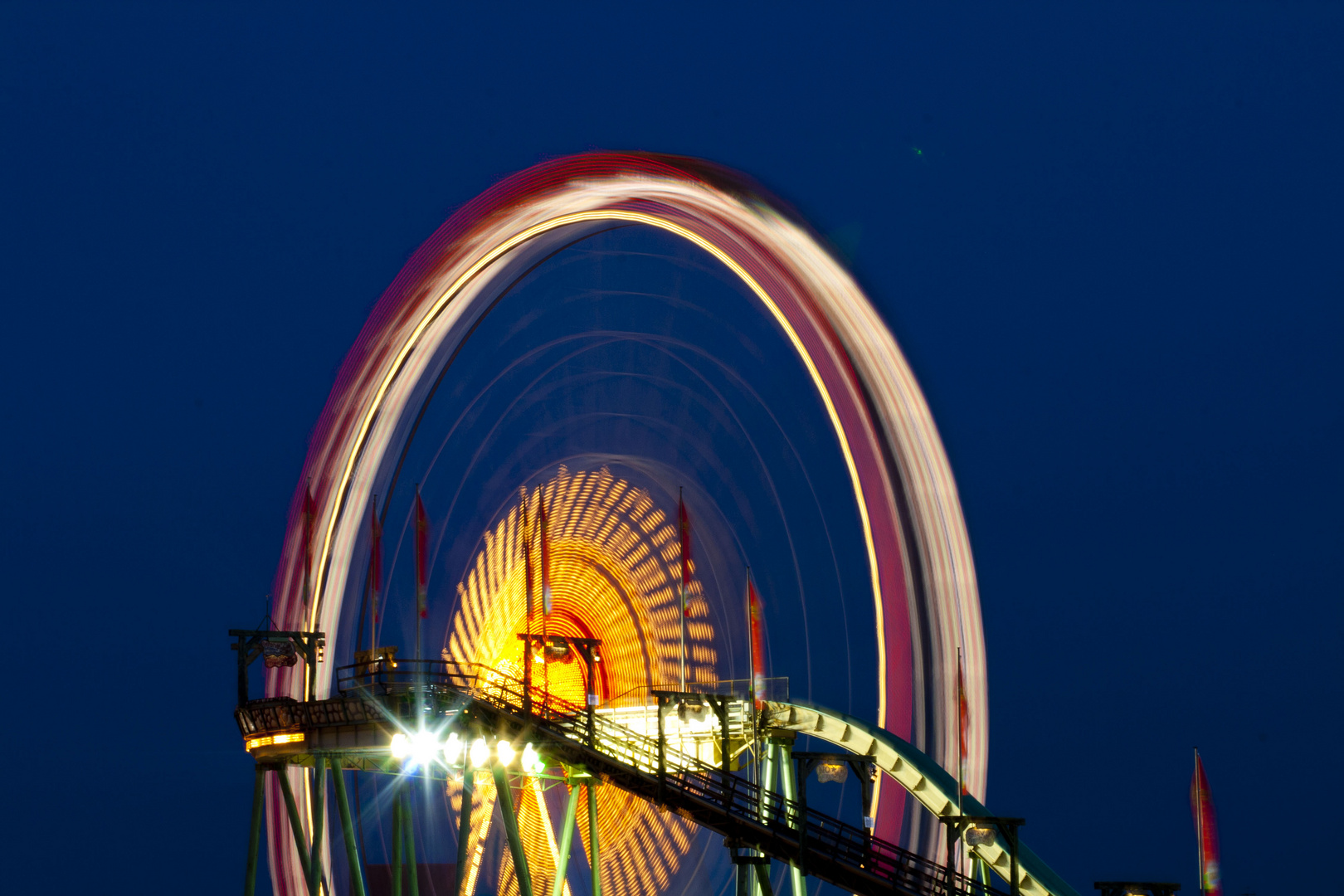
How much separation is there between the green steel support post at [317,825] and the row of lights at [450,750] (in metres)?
1.86

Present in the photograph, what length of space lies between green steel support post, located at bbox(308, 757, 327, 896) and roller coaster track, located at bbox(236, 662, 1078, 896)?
0.50 metres

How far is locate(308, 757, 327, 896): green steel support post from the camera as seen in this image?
25859mm

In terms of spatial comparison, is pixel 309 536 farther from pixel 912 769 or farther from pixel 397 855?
pixel 912 769

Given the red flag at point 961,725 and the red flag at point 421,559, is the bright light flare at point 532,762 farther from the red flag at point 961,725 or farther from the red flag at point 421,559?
the red flag at point 961,725

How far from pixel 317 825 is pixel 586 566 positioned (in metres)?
7.83

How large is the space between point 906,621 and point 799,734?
3.24m

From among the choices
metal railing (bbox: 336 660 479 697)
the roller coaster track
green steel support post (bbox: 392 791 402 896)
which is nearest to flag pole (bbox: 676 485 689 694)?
the roller coaster track

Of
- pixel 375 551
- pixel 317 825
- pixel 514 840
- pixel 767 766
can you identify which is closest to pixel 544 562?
pixel 375 551

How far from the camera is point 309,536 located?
27688 millimetres

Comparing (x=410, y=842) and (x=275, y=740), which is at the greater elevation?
(x=275, y=740)

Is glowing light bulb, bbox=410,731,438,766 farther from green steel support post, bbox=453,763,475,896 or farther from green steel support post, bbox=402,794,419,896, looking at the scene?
green steel support post, bbox=402,794,419,896

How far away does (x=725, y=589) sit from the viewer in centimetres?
3122

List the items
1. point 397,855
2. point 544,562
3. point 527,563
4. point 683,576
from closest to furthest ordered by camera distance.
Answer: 1. point 397,855
2. point 544,562
3. point 527,563
4. point 683,576

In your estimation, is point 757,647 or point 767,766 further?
point 757,647
